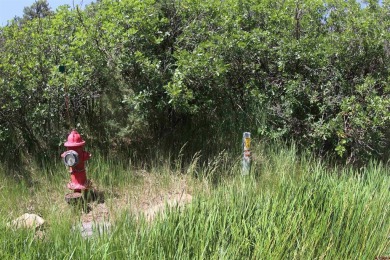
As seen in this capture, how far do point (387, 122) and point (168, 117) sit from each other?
291cm

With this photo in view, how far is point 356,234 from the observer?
3.84 metres

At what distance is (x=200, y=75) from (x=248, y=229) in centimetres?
259

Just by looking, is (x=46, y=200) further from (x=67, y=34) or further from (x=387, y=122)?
(x=387, y=122)

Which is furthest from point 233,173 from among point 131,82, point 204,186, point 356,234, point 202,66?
point 356,234

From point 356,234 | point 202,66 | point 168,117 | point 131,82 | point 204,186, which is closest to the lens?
point 356,234

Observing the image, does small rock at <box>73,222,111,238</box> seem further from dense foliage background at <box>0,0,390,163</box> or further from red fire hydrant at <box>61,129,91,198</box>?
dense foliage background at <box>0,0,390,163</box>

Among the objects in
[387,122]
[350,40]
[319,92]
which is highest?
[350,40]

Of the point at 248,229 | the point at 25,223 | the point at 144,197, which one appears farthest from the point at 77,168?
the point at 248,229

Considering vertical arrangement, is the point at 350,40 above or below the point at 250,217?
above

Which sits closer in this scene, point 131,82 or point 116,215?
point 116,215

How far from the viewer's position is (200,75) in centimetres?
590

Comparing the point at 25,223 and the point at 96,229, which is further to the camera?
the point at 25,223

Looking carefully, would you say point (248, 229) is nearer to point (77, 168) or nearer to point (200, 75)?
point (77, 168)

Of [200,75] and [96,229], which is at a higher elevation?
[200,75]
